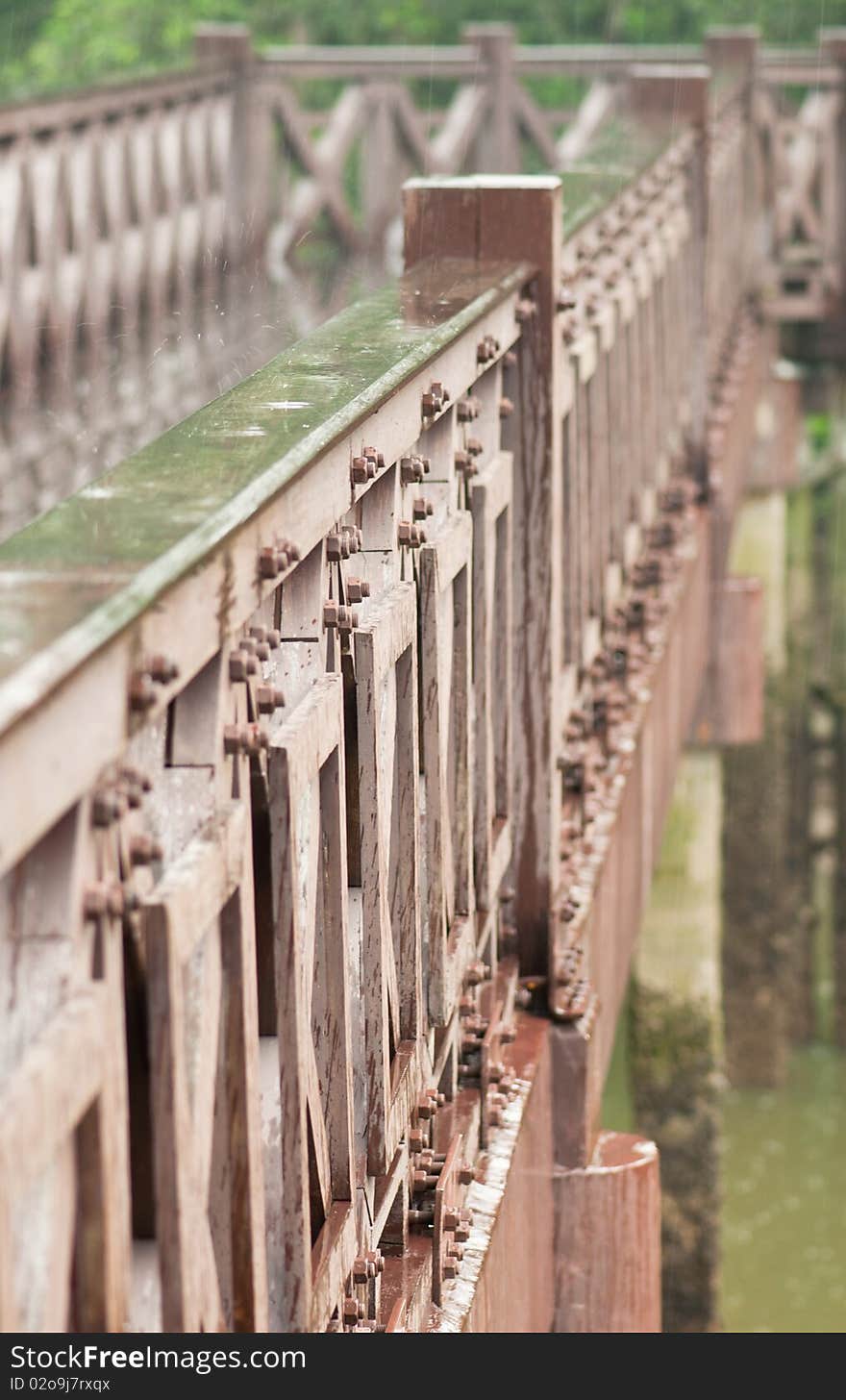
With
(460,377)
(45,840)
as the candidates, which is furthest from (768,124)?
(45,840)

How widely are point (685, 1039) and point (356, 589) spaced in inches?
237

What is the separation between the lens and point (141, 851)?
5.29 ft

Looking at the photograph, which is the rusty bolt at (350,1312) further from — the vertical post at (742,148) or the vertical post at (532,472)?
the vertical post at (742,148)

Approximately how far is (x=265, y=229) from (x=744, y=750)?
11.4ft

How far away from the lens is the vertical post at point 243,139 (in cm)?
1060

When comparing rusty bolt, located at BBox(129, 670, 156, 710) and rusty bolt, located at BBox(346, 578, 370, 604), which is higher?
rusty bolt, located at BBox(129, 670, 156, 710)

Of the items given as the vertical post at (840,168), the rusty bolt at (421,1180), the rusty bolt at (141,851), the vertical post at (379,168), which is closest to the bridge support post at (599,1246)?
the rusty bolt at (421,1180)

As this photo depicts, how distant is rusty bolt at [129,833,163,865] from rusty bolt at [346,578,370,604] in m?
0.74

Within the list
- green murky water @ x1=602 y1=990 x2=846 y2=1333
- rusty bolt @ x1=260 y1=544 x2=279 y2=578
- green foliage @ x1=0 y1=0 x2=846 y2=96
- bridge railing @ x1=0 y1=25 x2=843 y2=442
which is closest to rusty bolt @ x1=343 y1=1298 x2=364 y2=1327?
rusty bolt @ x1=260 y1=544 x2=279 y2=578

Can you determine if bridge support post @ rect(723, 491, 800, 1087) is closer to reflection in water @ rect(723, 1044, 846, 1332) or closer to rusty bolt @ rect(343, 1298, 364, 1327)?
reflection in water @ rect(723, 1044, 846, 1332)

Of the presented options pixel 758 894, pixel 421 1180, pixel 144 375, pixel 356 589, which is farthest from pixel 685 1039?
pixel 356 589

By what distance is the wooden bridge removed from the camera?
1.54m

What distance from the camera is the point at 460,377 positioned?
2.96 meters

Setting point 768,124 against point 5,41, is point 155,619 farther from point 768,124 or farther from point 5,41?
point 5,41
